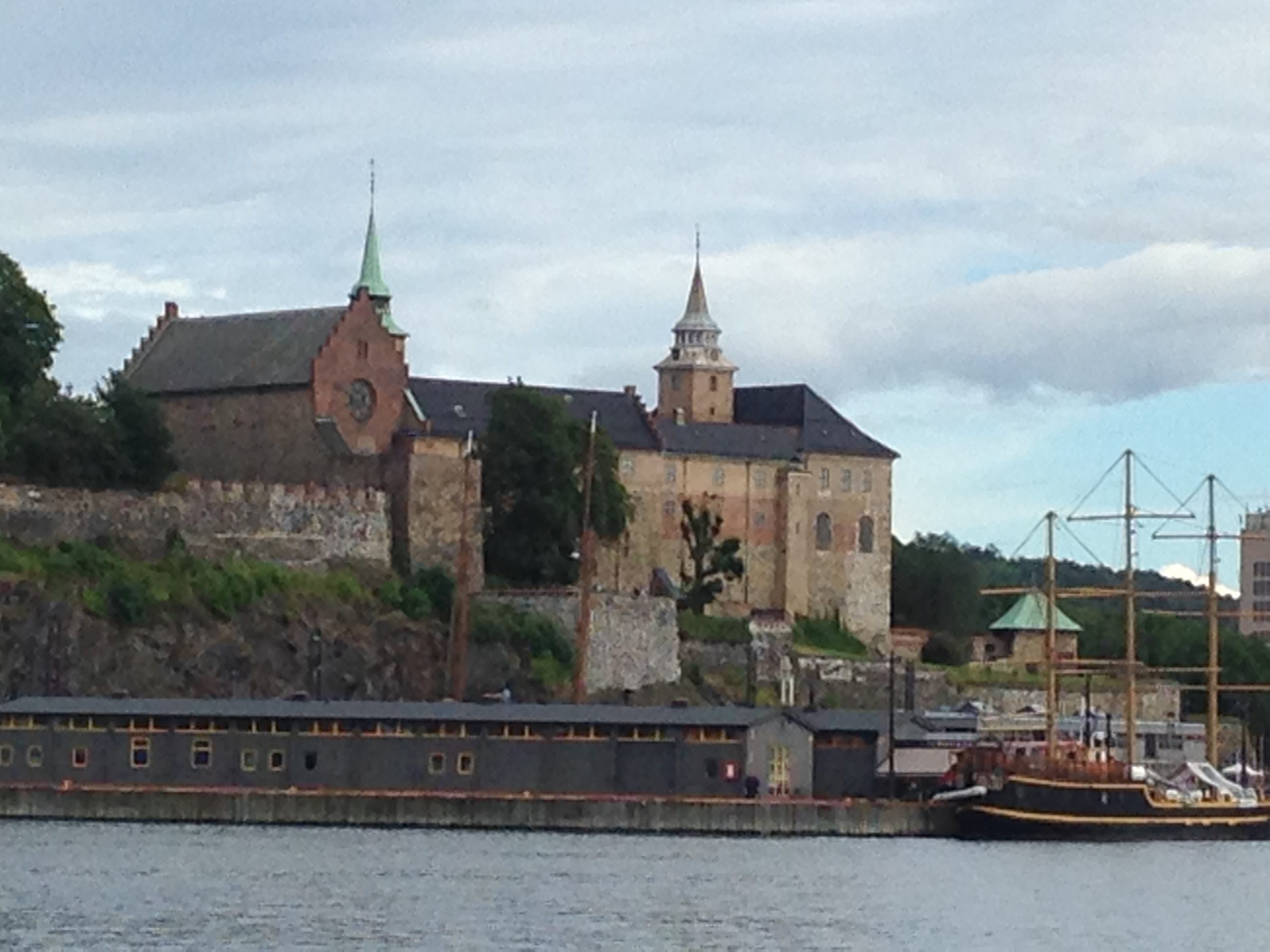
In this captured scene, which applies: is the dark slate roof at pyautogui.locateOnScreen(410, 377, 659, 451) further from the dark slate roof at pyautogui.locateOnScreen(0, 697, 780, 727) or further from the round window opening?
the dark slate roof at pyautogui.locateOnScreen(0, 697, 780, 727)

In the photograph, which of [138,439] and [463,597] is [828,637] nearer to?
[463,597]

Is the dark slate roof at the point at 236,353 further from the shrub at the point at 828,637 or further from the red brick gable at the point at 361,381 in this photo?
the shrub at the point at 828,637

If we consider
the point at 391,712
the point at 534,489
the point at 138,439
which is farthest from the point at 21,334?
the point at 391,712

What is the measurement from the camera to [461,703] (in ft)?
380

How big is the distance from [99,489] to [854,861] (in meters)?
39.1

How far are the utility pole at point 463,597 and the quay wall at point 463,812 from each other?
704 inches

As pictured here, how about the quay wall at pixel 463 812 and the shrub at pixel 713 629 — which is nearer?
the quay wall at pixel 463 812

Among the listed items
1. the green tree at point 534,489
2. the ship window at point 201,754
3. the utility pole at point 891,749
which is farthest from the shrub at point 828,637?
the ship window at point 201,754

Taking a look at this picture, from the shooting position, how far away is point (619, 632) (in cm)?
13688

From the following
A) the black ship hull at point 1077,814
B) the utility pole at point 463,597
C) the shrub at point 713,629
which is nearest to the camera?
the black ship hull at point 1077,814

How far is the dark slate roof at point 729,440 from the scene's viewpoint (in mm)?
150375

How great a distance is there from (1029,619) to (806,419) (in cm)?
1225

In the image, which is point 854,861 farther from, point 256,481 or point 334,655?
point 256,481

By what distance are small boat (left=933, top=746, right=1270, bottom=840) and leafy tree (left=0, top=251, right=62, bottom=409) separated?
37912 mm
